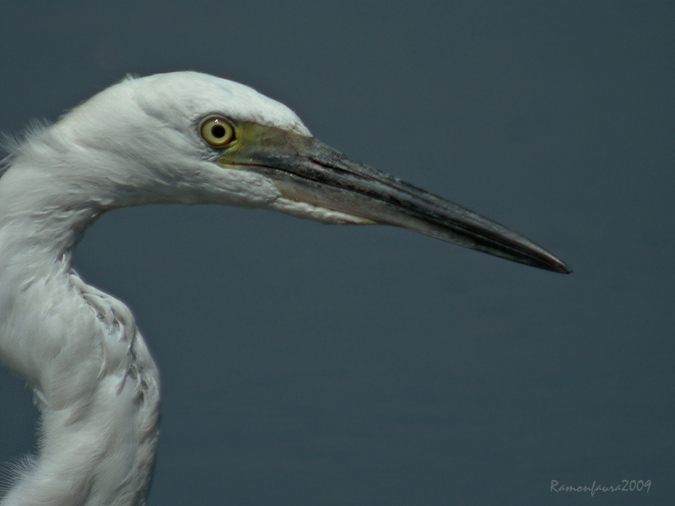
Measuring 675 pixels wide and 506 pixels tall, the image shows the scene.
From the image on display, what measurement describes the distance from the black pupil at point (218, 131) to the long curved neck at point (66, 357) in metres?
0.23

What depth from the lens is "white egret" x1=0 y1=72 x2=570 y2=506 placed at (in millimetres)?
1125

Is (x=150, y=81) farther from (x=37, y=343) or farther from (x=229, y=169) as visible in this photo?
(x=37, y=343)

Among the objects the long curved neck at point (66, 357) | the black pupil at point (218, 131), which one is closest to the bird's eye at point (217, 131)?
the black pupil at point (218, 131)

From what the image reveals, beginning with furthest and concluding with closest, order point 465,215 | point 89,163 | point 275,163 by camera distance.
A: point 465,215 → point 275,163 → point 89,163

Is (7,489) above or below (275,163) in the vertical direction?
below

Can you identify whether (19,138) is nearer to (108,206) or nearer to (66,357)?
(108,206)

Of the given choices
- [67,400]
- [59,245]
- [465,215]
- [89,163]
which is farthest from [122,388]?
[465,215]

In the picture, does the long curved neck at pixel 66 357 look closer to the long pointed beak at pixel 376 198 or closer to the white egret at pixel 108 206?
the white egret at pixel 108 206

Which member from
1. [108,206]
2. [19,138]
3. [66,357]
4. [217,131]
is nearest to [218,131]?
[217,131]

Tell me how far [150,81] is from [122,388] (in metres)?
0.50

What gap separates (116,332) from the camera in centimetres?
119

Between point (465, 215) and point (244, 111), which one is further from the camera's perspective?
point (465, 215)

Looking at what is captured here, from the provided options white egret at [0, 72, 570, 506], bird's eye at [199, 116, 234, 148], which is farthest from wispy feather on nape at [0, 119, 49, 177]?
bird's eye at [199, 116, 234, 148]

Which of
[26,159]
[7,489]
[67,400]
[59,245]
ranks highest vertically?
[26,159]
